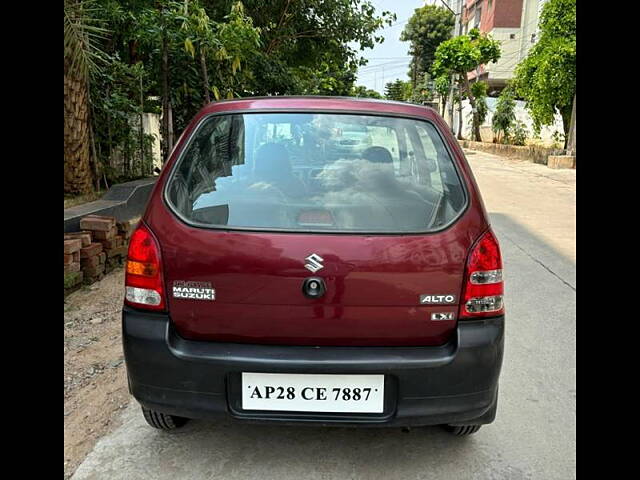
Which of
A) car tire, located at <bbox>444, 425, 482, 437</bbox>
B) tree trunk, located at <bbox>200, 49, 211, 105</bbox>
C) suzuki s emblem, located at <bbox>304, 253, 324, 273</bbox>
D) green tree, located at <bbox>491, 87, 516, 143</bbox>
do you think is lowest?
car tire, located at <bbox>444, 425, 482, 437</bbox>

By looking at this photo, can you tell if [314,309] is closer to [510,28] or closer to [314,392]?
[314,392]

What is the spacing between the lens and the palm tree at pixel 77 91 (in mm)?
5371

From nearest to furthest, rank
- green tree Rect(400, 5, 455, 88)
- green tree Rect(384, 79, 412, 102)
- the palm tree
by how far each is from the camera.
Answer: the palm tree < green tree Rect(400, 5, 455, 88) < green tree Rect(384, 79, 412, 102)

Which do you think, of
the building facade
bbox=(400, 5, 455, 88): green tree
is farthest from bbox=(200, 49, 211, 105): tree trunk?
bbox=(400, 5, 455, 88): green tree

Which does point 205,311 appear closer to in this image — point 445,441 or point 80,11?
point 445,441

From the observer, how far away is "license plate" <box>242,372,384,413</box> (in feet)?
6.66

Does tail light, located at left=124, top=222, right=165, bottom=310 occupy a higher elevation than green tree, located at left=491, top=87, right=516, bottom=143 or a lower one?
lower

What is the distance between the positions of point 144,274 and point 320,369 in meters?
0.79

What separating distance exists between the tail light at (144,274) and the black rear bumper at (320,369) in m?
0.06

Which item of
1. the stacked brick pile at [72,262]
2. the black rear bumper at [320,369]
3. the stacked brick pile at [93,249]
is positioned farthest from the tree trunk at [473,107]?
the black rear bumper at [320,369]

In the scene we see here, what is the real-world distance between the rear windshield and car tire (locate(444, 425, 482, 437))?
1.03 meters

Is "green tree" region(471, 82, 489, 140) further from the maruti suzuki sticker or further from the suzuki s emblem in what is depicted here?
the maruti suzuki sticker

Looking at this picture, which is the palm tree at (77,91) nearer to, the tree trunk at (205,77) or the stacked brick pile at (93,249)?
the stacked brick pile at (93,249)

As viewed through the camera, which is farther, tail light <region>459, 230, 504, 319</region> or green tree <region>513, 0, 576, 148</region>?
green tree <region>513, 0, 576, 148</region>
